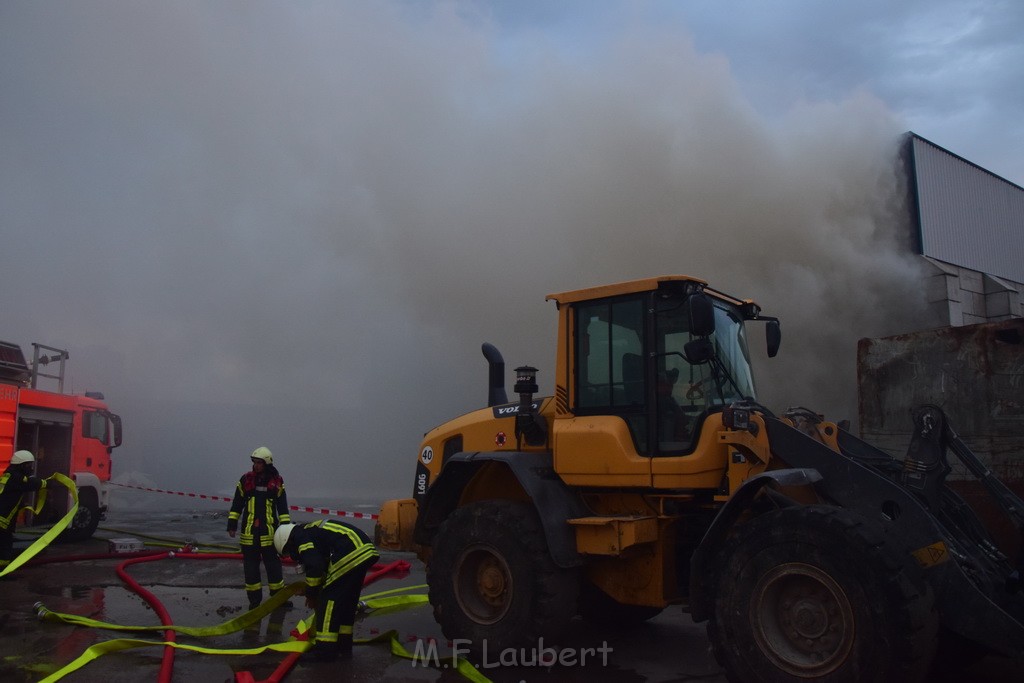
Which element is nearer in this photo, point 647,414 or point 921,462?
point 921,462

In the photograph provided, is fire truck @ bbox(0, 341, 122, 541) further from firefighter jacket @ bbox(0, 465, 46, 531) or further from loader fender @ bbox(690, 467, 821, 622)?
loader fender @ bbox(690, 467, 821, 622)

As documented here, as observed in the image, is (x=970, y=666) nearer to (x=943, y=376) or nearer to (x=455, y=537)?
(x=943, y=376)

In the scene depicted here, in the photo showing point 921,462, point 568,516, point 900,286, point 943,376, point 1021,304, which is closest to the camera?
point 921,462

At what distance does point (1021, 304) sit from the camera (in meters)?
11.5

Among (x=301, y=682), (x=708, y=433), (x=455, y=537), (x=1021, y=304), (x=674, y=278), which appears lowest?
(x=301, y=682)

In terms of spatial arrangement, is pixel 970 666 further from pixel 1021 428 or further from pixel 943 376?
pixel 943 376

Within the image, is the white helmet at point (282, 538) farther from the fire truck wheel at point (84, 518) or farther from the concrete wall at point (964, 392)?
the fire truck wheel at point (84, 518)

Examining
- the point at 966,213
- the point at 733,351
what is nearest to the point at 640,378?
the point at 733,351

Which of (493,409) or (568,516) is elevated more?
(493,409)

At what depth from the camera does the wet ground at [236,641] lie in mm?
4512

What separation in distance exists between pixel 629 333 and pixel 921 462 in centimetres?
177

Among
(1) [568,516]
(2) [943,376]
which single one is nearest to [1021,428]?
(2) [943,376]

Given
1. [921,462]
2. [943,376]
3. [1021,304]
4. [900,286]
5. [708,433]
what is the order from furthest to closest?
[1021,304] < [900,286] < [943,376] < [708,433] < [921,462]

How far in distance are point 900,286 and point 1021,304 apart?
2.37m
